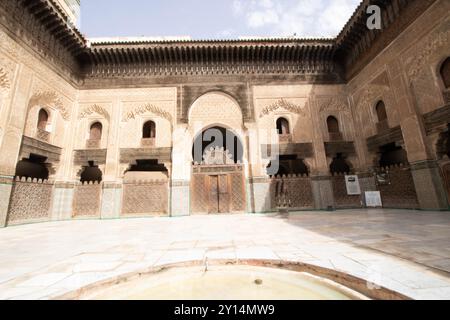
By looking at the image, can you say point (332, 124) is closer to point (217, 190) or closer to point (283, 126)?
point (283, 126)

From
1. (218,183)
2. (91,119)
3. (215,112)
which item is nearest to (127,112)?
(91,119)

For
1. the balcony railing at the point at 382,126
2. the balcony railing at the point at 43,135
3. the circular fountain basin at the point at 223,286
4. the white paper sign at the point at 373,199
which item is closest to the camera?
the circular fountain basin at the point at 223,286

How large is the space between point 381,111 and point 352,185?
10.4 ft

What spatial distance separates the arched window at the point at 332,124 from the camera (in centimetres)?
947

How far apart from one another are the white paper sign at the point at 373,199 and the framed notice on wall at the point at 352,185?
0.38 meters

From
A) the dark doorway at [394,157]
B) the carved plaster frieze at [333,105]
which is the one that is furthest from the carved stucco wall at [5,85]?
the dark doorway at [394,157]

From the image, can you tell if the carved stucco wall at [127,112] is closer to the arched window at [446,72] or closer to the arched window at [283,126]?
the arched window at [283,126]

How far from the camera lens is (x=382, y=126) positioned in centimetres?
793

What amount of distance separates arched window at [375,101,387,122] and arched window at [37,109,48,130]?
13.1 meters

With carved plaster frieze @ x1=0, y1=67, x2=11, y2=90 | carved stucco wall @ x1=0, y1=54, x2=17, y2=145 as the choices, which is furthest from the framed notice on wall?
carved plaster frieze @ x1=0, y1=67, x2=11, y2=90

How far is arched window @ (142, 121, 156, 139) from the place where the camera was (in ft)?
30.5

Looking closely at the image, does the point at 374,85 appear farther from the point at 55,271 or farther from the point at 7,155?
the point at 7,155

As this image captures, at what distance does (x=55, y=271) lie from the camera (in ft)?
6.31

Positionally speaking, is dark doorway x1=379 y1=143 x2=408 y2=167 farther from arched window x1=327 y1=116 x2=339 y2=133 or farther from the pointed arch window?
the pointed arch window
